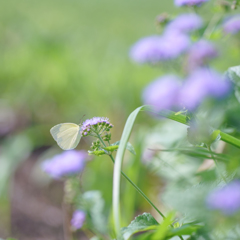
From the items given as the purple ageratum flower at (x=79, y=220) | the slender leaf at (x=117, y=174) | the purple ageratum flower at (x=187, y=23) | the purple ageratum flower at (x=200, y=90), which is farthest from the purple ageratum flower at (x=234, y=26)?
the purple ageratum flower at (x=79, y=220)

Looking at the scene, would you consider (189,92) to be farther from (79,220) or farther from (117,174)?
(79,220)

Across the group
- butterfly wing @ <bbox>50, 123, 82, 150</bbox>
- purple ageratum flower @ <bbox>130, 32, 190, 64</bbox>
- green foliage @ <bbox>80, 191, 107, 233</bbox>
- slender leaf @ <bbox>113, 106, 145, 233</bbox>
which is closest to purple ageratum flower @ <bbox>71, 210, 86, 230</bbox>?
green foliage @ <bbox>80, 191, 107, 233</bbox>

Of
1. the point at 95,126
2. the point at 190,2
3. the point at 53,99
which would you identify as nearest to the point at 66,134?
the point at 95,126

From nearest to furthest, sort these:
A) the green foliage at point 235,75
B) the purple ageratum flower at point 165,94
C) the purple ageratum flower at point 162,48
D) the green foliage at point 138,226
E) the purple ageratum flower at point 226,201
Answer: the purple ageratum flower at point 226,201, the green foliage at point 138,226, the purple ageratum flower at point 165,94, the green foliage at point 235,75, the purple ageratum flower at point 162,48

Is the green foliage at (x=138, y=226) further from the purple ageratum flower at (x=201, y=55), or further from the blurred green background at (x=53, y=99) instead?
the blurred green background at (x=53, y=99)

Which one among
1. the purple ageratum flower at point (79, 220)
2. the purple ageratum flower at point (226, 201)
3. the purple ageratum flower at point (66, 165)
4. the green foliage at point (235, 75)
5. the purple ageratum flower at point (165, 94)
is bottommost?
the purple ageratum flower at point (226, 201)

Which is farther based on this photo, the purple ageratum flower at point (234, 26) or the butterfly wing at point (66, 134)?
the purple ageratum flower at point (234, 26)
